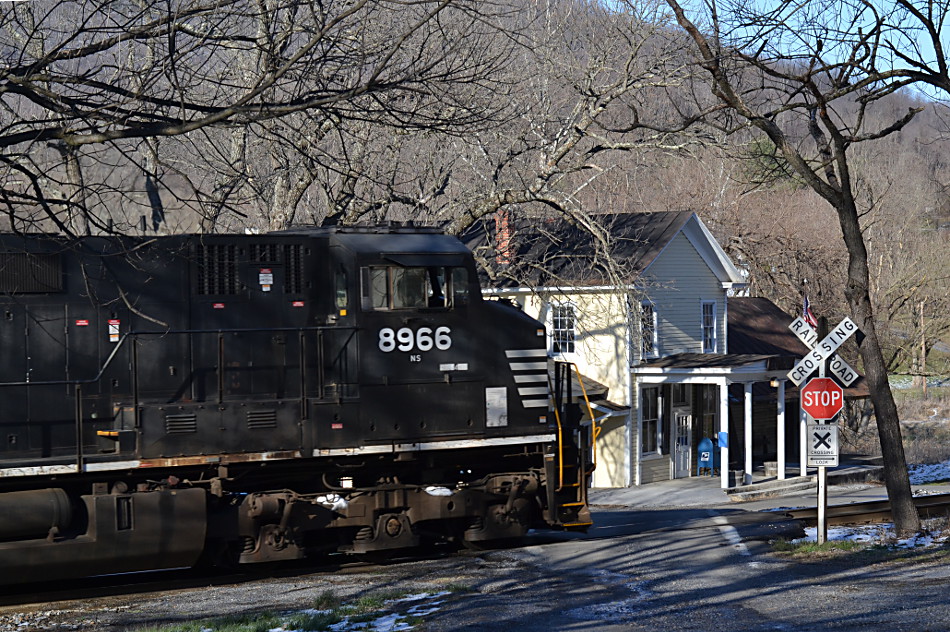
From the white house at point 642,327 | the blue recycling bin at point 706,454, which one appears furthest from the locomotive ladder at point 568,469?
the blue recycling bin at point 706,454

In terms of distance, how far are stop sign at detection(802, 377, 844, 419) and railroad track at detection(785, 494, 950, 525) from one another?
3216 millimetres

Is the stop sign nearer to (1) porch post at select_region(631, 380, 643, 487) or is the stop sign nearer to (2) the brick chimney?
(2) the brick chimney

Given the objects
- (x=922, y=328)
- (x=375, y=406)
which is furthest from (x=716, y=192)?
(x=375, y=406)

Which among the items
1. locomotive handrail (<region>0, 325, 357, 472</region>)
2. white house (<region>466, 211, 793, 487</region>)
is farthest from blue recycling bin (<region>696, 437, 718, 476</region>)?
locomotive handrail (<region>0, 325, 357, 472</region>)

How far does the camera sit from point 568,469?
1380 cm

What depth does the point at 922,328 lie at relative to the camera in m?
50.1

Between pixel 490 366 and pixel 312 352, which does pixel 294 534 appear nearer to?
pixel 312 352

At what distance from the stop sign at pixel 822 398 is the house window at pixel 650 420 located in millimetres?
15978

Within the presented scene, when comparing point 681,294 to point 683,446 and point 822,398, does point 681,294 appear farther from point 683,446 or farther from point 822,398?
point 822,398

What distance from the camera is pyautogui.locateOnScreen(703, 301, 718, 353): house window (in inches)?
1257

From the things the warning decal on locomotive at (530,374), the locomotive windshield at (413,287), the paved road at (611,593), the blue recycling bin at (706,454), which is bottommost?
the blue recycling bin at (706,454)

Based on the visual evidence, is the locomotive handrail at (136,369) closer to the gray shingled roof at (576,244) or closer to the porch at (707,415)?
the gray shingled roof at (576,244)

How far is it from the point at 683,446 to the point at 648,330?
4.63 metres

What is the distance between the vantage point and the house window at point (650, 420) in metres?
30.1
